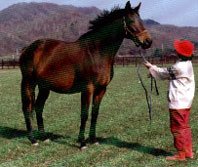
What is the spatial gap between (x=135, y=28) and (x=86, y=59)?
1.14m

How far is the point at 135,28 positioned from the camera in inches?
351

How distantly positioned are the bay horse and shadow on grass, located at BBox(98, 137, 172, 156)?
1.22 ft

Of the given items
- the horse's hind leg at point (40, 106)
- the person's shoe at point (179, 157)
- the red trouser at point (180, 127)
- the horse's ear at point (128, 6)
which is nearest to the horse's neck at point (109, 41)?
the horse's ear at point (128, 6)

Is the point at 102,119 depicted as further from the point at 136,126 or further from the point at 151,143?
the point at 151,143

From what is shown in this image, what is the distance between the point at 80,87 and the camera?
364 inches

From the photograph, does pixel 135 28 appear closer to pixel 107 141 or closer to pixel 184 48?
pixel 184 48

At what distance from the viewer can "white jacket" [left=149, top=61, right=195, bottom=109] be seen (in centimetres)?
764

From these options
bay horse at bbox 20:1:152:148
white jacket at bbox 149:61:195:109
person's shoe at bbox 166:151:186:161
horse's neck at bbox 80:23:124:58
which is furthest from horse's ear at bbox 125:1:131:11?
person's shoe at bbox 166:151:186:161

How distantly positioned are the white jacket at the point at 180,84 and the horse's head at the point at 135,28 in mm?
1146

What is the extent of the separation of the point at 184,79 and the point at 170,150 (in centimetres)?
165

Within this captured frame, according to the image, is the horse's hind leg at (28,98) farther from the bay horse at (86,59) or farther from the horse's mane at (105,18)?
the horse's mane at (105,18)

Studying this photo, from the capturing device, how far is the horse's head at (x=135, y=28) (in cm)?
874

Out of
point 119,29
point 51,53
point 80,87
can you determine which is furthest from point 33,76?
point 119,29

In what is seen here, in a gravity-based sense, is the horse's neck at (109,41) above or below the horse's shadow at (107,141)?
above
